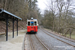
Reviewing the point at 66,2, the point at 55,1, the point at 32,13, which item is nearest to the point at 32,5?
the point at 32,13

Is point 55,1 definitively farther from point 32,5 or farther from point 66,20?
point 32,5

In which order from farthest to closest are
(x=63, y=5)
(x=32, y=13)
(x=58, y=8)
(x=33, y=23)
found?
(x=32, y=13) < (x=58, y=8) < (x=63, y=5) < (x=33, y=23)

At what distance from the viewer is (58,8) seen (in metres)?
19.9

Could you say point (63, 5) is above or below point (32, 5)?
below


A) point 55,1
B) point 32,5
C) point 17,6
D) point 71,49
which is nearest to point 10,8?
point 17,6

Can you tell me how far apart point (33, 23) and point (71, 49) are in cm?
998

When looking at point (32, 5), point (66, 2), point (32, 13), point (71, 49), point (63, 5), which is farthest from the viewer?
point (32, 5)

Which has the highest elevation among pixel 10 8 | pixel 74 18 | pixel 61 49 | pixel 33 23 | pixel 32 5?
pixel 32 5

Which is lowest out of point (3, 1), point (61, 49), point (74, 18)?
point (61, 49)

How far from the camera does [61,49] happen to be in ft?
18.8

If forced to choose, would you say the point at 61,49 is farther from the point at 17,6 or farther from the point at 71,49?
the point at 17,6

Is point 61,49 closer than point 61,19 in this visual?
Yes

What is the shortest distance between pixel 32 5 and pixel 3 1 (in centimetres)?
3311

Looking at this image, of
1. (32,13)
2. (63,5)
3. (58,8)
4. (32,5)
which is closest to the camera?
(63,5)
